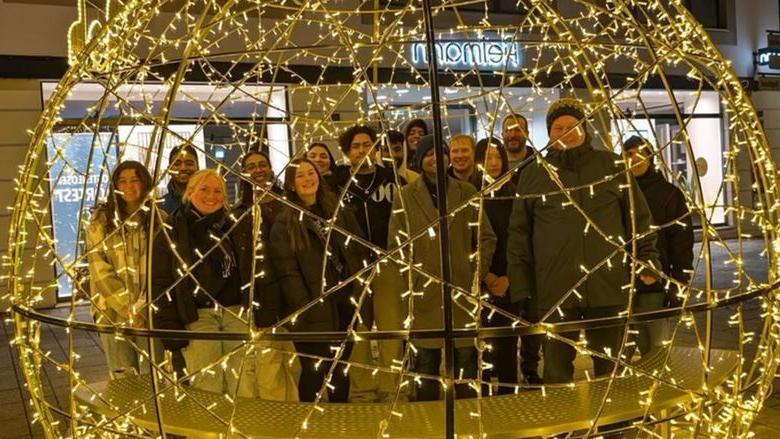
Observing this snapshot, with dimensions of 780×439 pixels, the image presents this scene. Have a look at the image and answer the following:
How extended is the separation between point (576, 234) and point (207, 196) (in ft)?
5.30

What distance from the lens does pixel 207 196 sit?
374cm

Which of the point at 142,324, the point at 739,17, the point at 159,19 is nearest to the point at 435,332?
the point at 142,324

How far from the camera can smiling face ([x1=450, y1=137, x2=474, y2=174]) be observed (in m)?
4.10

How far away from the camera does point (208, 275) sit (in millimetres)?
3693

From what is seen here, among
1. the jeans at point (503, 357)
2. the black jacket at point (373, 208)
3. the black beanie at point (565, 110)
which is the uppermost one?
the black beanie at point (565, 110)

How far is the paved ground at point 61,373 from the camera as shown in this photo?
429 centimetres

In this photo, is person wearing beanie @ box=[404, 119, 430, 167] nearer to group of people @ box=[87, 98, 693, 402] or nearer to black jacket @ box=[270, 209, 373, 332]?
group of people @ box=[87, 98, 693, 402]

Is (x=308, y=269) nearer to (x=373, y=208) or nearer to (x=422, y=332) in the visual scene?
(x=373, y=208)

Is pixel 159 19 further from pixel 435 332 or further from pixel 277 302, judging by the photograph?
pixel 435 332

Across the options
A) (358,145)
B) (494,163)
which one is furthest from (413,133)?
(494,163)

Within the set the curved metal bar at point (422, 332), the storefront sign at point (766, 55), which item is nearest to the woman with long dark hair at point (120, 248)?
the curved metal bar at point (422, 332)

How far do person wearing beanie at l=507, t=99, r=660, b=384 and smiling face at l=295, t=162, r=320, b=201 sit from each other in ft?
3.05

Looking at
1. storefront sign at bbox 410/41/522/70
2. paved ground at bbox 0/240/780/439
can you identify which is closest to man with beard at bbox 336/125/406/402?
paved ground at bbox 0/240/780/439

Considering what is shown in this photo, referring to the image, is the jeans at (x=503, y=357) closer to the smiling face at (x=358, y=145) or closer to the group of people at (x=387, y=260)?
the group of people at (x=387, y=260)
